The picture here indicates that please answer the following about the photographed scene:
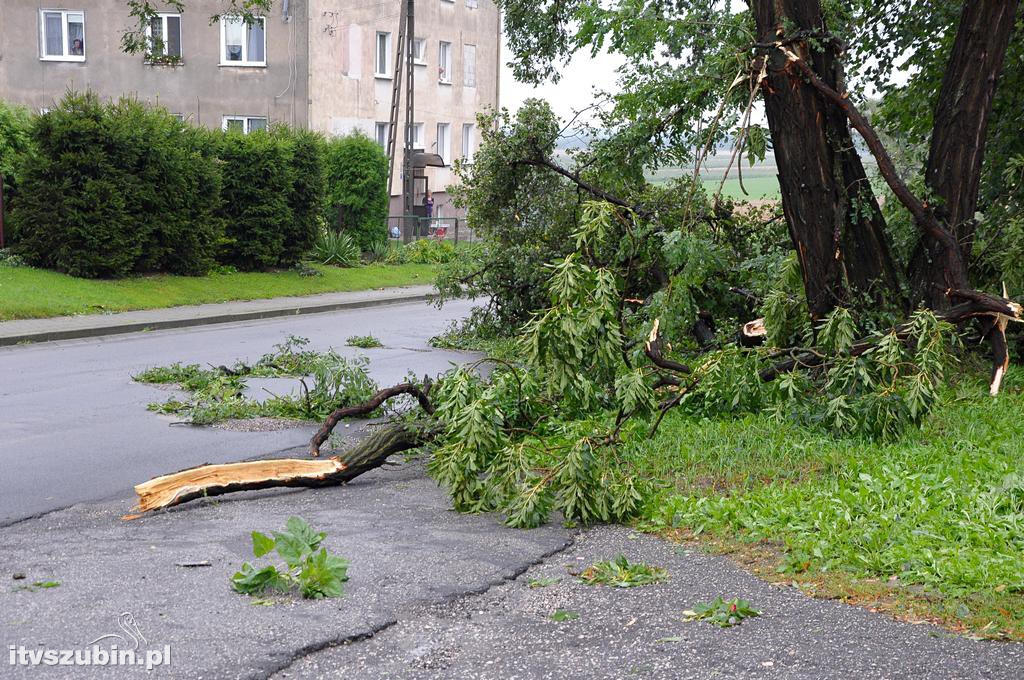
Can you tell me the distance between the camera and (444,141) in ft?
148

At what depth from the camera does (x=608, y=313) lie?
7.52 m

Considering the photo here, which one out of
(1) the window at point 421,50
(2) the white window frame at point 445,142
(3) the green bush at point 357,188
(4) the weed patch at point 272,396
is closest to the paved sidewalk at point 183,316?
(3) the green bush at point 357,188

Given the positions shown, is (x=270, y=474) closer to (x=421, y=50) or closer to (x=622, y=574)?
(x=622, y=574)

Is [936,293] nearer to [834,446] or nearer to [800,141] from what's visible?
[800,141]

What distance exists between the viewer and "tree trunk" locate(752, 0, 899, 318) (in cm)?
948

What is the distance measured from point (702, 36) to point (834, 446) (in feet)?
→ 22.1

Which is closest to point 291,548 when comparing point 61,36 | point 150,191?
point 150,191

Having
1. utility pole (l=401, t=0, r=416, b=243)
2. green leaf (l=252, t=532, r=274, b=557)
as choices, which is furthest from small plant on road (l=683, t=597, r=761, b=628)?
utility pole (l=401, t=0, r=416, b=243)

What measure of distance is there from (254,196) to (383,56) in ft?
57.7

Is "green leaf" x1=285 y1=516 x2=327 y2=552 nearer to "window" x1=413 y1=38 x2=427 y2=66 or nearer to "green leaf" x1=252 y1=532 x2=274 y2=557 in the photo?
"green leaf" x1=252 y1=532 x2=274 y2=557

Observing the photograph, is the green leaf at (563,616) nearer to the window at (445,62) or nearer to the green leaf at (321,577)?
the green leaf at (321,577)

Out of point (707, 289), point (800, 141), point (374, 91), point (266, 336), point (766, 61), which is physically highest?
point (374, 91)

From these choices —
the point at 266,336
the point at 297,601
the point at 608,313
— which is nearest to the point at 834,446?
the point at 608,313

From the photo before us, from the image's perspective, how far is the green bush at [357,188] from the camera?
31.2 meters
